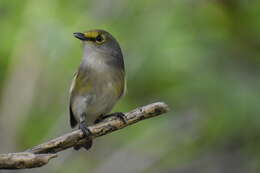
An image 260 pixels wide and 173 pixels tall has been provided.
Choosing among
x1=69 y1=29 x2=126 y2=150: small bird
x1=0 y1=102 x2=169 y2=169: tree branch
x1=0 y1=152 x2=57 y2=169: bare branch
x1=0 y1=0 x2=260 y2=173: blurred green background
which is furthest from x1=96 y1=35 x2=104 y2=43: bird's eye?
x1=0 y1=152 x2=57 y2=169: bare branch

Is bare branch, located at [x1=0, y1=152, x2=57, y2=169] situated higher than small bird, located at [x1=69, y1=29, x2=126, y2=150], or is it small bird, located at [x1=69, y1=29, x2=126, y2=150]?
small bird, located at [x1=69, y1=29, x2=126, y2=150]

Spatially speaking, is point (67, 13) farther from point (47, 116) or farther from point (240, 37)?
point (240, 37)

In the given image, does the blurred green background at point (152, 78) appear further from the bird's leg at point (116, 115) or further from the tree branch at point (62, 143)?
the tree branch at point (62, 143)

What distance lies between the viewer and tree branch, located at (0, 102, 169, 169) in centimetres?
461

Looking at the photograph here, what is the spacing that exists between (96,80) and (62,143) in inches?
48.3

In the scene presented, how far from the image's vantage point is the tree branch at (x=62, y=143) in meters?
4.61

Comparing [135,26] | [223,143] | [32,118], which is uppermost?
[135,26]

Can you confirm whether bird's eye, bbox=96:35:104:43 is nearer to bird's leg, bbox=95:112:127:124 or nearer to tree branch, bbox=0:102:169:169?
bird's leg, bbox=95:112:127:124

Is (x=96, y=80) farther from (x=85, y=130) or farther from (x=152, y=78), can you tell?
(x=152, y=78)

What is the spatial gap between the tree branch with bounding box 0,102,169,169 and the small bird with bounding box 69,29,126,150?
17.5 inches

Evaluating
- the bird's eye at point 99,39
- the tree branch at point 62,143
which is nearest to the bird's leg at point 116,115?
the tree branch at point 62,143

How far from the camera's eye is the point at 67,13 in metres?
8.57

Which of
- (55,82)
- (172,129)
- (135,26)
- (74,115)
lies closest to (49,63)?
(55,82)

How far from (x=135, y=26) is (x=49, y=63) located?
4.25 ft
